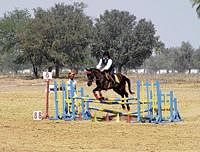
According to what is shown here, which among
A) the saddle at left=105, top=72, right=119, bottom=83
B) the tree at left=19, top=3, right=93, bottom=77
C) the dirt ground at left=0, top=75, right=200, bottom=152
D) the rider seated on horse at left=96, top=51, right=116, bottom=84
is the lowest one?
the dirt ground at left=0, top=75, right=200, bottom=152

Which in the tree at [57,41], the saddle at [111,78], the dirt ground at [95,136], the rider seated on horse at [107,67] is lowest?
the dirt ground at [95,136]

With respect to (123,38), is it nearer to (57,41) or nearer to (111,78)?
(57,41)

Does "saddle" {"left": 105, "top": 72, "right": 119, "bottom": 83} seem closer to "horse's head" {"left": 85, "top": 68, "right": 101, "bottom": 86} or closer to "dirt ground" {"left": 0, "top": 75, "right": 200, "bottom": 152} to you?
"horse's head" {"left": 85, "top": 68, "right": 101, "bottom": 86}

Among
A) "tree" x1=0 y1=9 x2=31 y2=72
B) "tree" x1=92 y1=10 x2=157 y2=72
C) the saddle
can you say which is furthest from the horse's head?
"tree" x1=92 y1=10 x2=157 y2=72

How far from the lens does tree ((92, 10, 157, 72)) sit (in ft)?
338

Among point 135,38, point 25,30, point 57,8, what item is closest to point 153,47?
point 135,38

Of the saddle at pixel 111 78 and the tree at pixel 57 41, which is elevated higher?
the tree at pixel 57 41

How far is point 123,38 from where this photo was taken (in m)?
105

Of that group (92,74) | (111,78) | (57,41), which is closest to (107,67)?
(111,78)

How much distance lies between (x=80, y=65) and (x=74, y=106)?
207ft

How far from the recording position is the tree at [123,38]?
10306cm

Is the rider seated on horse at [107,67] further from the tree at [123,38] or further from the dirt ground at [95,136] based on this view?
the tree at [123,38]

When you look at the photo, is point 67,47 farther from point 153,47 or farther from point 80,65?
point 153,47

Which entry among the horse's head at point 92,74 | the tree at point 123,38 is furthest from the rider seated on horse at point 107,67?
the tree at point 123,38
